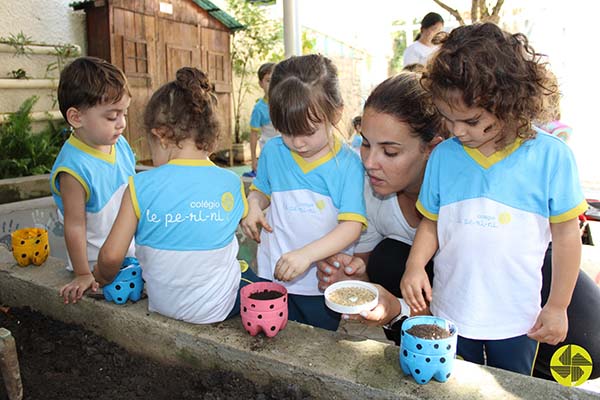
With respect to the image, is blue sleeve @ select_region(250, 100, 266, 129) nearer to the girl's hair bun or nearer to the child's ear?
the child's ear

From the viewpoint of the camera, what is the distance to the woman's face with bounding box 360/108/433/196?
1.84 m

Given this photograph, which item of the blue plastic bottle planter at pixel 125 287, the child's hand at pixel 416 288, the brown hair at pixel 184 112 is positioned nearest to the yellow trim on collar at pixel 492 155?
the child's hand at pixel 416 288

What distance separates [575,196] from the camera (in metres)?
1.51

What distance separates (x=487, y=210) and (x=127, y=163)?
172 cm

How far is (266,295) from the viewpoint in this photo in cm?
174

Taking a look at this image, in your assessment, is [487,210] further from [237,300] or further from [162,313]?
[162,313]

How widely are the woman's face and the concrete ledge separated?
0.61m

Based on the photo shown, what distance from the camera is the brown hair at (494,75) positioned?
1463mm

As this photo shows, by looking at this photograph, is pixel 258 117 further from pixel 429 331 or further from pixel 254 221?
pixel 429 331

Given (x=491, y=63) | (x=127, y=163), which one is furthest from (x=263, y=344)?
(x=127, y=163)

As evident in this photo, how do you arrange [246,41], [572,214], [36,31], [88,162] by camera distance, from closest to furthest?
[572,214] < [88,162] < [36,31] < [246,41]

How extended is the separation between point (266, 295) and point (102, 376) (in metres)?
0.64

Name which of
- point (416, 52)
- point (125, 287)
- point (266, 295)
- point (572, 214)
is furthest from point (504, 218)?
point (416, 52)

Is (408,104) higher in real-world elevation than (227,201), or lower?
higher
